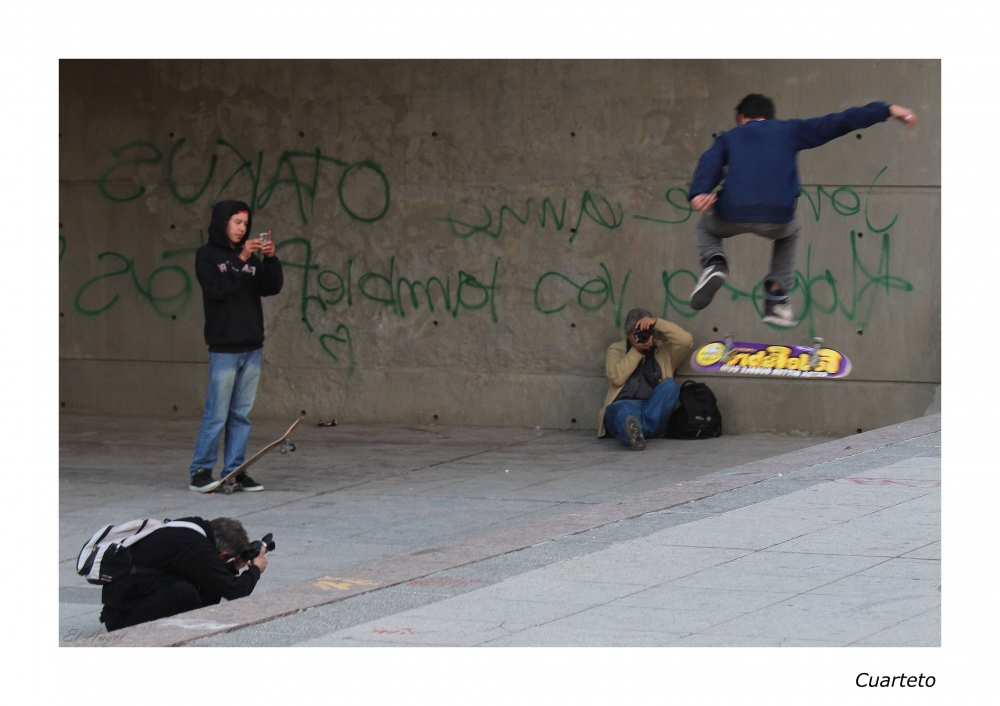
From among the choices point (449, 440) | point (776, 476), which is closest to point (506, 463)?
point (449, 440)

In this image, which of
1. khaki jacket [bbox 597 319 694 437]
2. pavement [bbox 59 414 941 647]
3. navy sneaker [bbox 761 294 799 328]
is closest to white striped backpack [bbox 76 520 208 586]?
pavement [bbox 59 414 941 647]

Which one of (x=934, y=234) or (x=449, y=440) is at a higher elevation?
(x=934, y=234)

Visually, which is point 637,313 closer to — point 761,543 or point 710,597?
point 761,543

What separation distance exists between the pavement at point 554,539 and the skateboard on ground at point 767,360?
564 mm

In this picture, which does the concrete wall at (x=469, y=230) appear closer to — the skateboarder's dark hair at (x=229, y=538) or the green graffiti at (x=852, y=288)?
the green graffiti at (x=852, y=288)

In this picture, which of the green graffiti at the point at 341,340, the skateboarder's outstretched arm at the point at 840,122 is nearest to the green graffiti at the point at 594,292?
the green graffiti at the point at 341,340

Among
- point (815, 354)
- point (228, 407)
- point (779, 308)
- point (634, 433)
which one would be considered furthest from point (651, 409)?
point (779, 308)

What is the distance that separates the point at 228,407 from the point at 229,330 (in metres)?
0.52

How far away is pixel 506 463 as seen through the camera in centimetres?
971

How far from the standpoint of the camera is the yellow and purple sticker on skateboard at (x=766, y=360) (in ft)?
34.3

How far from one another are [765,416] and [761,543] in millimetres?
5013

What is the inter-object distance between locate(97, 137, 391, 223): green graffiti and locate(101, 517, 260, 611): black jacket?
628cm

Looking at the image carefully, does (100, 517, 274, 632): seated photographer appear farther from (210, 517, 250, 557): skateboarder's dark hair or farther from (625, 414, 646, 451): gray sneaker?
(625, 414, 646, 451): gray sneaker

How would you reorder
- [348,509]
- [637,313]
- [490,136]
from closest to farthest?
[348,509] < [637,313] < [490,136]
